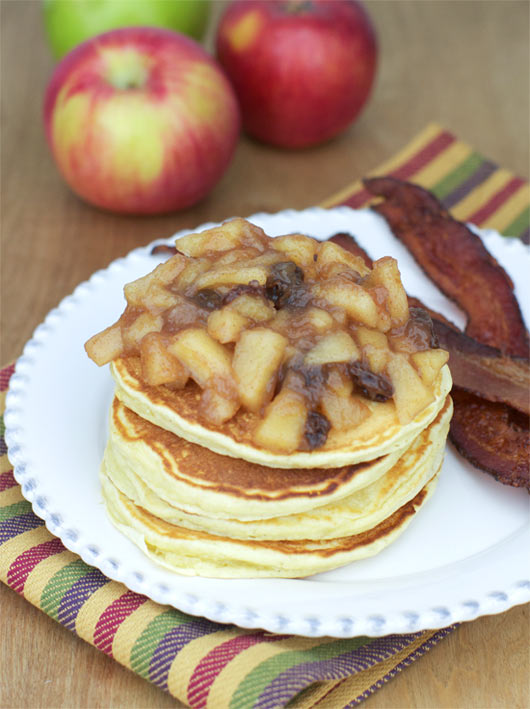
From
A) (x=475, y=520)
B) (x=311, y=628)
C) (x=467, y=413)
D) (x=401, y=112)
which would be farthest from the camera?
(x=401, y=112)

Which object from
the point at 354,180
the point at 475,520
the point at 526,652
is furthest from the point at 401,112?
the point at 526,652

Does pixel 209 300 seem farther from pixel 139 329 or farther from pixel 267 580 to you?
pixel 267 580

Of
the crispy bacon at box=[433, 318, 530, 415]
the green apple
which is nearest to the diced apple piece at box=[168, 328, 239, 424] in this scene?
the crispy bacon at box=[433, 318, 530, 415]

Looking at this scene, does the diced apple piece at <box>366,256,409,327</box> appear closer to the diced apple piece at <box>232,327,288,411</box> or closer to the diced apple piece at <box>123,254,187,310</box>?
the diced apple piece at <box>232,327,288,411</box>

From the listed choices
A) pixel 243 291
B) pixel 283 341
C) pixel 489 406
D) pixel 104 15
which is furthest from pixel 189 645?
pixel 104 15

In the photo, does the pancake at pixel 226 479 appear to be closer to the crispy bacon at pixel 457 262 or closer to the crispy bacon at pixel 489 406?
the crispy bacon at pixel 489 406

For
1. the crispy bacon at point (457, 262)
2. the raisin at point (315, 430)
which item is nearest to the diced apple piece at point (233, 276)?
the raisin at point (315, 430)

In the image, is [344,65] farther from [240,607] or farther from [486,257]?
[240,607]
